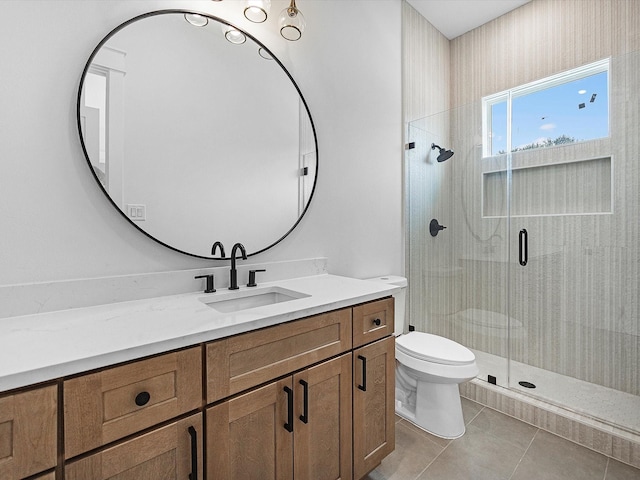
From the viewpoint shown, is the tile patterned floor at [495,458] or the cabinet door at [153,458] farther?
the tile patterned floor at [495,458]

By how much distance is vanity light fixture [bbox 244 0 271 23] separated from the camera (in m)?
1.44

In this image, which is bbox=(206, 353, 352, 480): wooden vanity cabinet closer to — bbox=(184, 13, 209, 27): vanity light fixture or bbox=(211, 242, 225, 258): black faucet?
bbox=(211, 242, 225, 258): black faucet

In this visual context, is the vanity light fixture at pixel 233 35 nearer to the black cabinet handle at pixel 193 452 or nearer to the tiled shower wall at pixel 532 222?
the tiled shower wall at pixel 532 222

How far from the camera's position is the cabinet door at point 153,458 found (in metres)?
0.73

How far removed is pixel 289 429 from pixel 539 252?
2.19 metres

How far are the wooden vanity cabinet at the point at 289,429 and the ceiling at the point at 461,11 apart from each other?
2.73 meters

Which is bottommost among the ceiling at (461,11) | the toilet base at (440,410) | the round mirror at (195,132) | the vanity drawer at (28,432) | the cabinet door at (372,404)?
the toilet base at (440,410)

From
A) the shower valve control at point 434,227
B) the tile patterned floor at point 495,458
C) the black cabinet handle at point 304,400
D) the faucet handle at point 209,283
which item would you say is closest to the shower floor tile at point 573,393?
the tile patterned floor at point 495,458

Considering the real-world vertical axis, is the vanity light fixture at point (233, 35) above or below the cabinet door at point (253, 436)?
above

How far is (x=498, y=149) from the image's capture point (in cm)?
240

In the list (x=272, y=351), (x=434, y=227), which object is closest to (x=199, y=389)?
(x=272, y=351)

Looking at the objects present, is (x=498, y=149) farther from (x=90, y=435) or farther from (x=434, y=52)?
(x=90, y=435)

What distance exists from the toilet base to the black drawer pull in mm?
1627

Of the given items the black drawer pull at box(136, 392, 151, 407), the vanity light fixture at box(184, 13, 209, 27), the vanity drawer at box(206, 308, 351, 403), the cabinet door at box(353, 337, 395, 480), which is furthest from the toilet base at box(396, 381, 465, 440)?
the vanity light fixture at box(184, 13, 209, 27)
